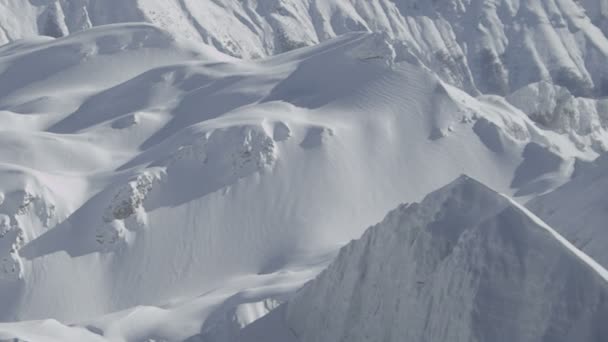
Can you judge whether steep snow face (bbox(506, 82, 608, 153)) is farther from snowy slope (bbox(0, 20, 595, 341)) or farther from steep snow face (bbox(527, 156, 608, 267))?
steep snow face (bbox(527, 156, 608, 267))

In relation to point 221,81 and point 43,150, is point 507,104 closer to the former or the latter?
point 221,81

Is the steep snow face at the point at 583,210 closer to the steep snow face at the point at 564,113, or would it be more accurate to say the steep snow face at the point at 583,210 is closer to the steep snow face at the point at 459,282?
the steep snow face at the point at 459,282

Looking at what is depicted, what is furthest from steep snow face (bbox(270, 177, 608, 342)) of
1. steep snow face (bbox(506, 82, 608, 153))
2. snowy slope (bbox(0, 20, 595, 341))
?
steep snow face (bbox(506, 82, 608, 153))

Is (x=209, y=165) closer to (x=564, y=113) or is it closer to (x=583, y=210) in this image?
(x=583, y=210)

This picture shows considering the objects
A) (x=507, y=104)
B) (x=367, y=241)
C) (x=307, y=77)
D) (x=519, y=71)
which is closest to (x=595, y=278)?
(x=367, y=241)

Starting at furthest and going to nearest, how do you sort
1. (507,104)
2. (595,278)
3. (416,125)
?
1. (507,104)
2. (416,125)
3. (595,278)

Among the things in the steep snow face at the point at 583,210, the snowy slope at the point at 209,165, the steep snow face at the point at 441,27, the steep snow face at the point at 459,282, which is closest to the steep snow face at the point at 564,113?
the snowy slope at the point at 209,165
